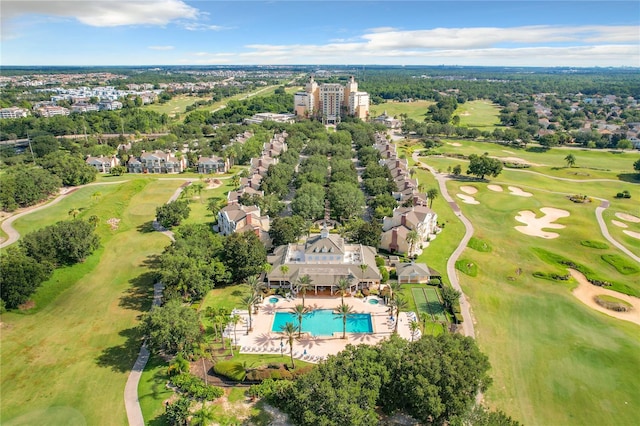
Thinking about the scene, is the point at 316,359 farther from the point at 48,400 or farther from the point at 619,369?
the point at 619,369

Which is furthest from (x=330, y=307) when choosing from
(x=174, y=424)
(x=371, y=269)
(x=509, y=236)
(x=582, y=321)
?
(x=509, y=236)

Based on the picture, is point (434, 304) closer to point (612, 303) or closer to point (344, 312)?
point (344, 312)

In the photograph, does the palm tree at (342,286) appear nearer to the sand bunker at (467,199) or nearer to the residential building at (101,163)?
the sand bunker at (467,199)

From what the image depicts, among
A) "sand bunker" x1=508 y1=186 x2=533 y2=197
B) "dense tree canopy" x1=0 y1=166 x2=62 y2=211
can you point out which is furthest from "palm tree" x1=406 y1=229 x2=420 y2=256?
"dense tree canopy" x1=0 y1=166 x2=62 y2=211

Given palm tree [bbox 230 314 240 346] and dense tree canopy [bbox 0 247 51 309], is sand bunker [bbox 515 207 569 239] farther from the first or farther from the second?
dense tree canopy [bbox 0 247 51 309]

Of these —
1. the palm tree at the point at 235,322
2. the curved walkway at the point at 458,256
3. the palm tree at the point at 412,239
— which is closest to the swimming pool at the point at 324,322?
the palm tree at the point at 235,322

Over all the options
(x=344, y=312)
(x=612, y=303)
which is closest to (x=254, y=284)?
(x=344, y=312)
